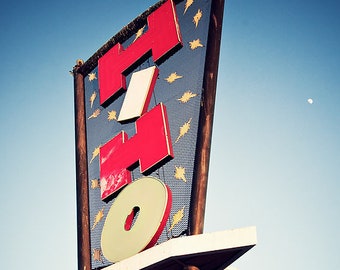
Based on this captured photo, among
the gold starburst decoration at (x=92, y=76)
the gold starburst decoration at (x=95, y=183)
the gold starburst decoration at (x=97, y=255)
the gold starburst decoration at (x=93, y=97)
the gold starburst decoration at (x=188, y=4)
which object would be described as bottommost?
the gold starburst decoration at (x=97, y=255)

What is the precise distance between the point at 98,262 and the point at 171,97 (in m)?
2.70

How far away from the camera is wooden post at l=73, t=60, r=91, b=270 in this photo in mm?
5898

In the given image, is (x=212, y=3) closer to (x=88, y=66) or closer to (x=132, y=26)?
(x=132, y=26)

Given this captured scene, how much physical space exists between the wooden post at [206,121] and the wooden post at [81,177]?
2.31 metres

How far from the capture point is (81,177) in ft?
21.9

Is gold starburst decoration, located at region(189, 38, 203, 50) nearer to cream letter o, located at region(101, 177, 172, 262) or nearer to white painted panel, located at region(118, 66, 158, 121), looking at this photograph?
white painted panel, located at region(118, 66, 158, 121)

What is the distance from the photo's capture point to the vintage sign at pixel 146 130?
4.94m

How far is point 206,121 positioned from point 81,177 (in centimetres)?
281

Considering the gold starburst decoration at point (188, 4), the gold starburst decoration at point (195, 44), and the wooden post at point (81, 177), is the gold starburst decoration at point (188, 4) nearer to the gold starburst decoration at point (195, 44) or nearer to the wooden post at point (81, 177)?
the gold starburst decoration at point (195, 44)

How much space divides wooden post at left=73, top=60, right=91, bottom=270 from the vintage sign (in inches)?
0.7

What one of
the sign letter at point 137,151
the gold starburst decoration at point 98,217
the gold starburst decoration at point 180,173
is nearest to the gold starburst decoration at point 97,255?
the gold starburst decoration at point 98,217

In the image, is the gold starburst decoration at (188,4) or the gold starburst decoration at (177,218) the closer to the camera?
the gold starburst decoration at (177,218)

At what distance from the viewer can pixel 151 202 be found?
16.7 ft

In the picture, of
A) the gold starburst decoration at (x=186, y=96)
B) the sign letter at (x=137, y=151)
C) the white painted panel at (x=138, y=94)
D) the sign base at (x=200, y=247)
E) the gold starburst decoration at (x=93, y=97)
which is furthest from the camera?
the gold starburst decoration at (x=93, y=97)
